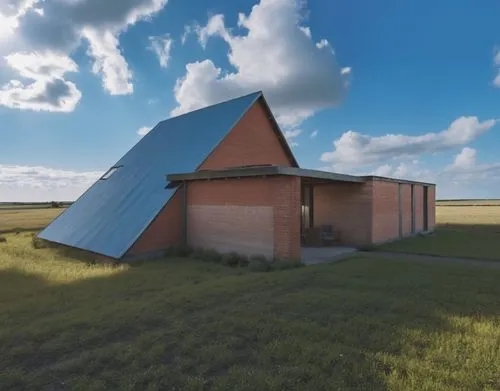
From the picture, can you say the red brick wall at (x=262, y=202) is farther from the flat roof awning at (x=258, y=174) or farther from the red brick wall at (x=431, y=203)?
the red brick wall at (x=431, y=203)

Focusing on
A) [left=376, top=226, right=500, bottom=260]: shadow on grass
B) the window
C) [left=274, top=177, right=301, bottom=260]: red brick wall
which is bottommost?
[left=376, top=226, right=500, bottom=260]: shadow on grass

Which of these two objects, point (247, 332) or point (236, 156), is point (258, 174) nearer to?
point (236, 156)

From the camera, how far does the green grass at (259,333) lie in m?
3.78

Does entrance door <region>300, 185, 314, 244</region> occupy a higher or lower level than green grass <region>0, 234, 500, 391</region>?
higher

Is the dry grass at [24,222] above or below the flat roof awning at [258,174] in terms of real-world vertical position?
below

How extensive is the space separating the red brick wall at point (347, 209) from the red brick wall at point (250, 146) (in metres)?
3.30

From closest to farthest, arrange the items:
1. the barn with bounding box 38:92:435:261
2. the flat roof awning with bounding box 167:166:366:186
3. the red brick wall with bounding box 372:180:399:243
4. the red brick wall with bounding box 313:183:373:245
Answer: the flat roof awning with bounding box 167:166:366:186 → the barn with bounding box 38:92:435:261 → the red brick wall with bounding box 313:183:373:245 → the red brick wall with bounding box 372:180:399:243

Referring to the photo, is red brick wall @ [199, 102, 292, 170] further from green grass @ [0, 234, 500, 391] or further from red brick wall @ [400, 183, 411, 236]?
green grass @ [0, 234, 500, 391]

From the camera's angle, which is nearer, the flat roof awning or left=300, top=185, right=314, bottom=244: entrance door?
the flat roof awning

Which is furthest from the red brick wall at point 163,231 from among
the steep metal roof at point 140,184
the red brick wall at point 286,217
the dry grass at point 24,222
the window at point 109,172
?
the dry grass at point 24,222

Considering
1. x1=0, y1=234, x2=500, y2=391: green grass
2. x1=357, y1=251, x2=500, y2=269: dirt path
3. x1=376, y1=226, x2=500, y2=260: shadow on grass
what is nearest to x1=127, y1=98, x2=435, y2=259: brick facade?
x1=376, y1=226, x2=500, y2=260: shadow on grass

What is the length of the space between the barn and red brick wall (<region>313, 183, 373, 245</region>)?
1.7 inches

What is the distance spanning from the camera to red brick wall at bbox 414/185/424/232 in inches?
776

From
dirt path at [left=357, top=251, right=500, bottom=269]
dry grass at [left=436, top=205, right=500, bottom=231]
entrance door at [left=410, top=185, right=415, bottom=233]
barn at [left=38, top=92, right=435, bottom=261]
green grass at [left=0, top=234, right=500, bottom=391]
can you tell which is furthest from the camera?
dry grass at [left=436, top=205, right=500, bottom=231]
